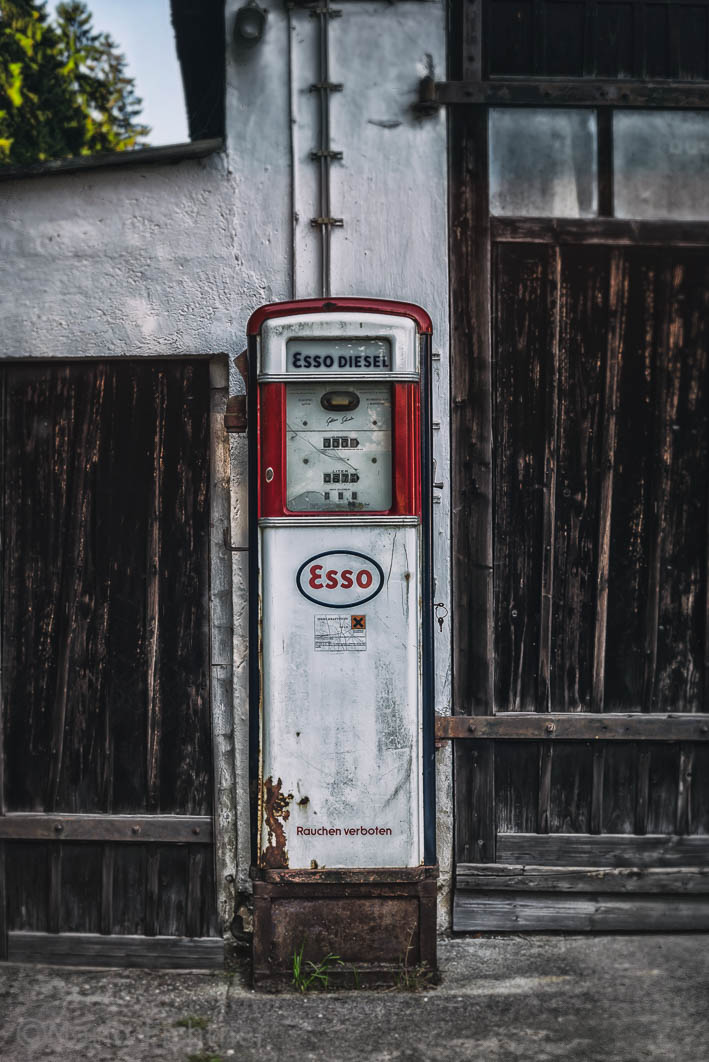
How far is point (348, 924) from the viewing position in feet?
10.8

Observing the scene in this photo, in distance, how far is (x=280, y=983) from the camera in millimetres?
3336

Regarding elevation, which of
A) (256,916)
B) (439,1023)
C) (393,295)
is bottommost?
(439,1023)

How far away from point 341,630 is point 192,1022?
1378 mm

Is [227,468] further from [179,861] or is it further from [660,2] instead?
[660,2]

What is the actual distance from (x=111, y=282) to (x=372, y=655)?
5.67 feet

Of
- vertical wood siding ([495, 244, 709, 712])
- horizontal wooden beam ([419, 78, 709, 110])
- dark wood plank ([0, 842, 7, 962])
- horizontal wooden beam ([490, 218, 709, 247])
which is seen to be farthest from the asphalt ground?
horizontal wooden beam ([419, 78, 709, 110])

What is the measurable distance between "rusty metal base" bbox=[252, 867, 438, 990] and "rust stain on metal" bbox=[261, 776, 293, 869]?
0.04 m

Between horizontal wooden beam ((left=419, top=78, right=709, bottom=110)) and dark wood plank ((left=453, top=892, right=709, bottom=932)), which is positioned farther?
dark wood plank ((left=453, top=892, right=709, bottom=932))

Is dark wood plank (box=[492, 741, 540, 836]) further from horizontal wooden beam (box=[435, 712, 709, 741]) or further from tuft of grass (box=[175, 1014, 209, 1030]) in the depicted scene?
tuft of grass (box=[175, 1014, 209, 1030])

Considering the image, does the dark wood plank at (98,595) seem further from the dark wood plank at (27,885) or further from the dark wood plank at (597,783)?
the dark wood plank at (597,783)

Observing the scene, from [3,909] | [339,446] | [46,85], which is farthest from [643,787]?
[46,85]

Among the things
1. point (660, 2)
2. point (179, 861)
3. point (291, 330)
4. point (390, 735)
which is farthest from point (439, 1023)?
point (660, 2)

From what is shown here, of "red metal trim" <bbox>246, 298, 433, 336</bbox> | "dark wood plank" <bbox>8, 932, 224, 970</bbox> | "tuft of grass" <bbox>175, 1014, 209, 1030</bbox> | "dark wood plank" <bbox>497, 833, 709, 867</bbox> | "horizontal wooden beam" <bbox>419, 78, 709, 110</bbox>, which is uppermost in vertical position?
"horizontal wooden beam" <bbox>419, 78, 709, 110</bbox>

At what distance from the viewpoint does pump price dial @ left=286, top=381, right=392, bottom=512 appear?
3.13 m
